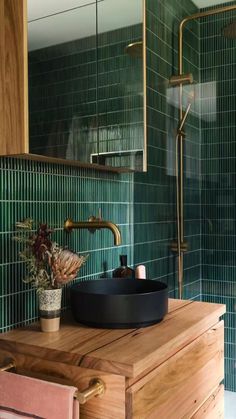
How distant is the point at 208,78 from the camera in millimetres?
2740

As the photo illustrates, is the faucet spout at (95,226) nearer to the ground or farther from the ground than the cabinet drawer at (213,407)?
farther from the ground

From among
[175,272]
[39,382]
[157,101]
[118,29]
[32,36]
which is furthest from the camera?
[175,272]

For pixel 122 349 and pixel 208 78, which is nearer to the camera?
pixel 122 349

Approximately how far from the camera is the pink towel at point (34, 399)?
1001 millimetres

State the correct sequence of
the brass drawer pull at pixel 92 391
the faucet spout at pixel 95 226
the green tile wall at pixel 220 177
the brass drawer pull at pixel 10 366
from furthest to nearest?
the green tile wall at pixel 220 177 < the faucet spout at pixel 95 226 < the brass drawer pull at pixel 10 366 < the brass drawer pull at pixel 92 391

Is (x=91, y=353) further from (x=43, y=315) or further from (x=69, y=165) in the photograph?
(x=69, y=165)

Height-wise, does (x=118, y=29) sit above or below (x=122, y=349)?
above

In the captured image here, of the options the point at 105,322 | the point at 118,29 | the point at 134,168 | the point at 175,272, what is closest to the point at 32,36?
the point at 118,29

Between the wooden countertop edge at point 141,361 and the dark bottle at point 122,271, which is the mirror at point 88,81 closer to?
the dark bottle at point 122,271

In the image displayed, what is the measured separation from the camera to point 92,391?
3.29 feet

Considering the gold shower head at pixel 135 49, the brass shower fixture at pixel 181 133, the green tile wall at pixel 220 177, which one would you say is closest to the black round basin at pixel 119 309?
the gold shower head at pixel 135 49

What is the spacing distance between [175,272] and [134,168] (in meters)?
0.89

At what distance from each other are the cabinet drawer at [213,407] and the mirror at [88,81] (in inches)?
35.6

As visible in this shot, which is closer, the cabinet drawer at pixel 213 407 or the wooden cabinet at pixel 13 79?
the wooden cabinet at pixel 13 79
